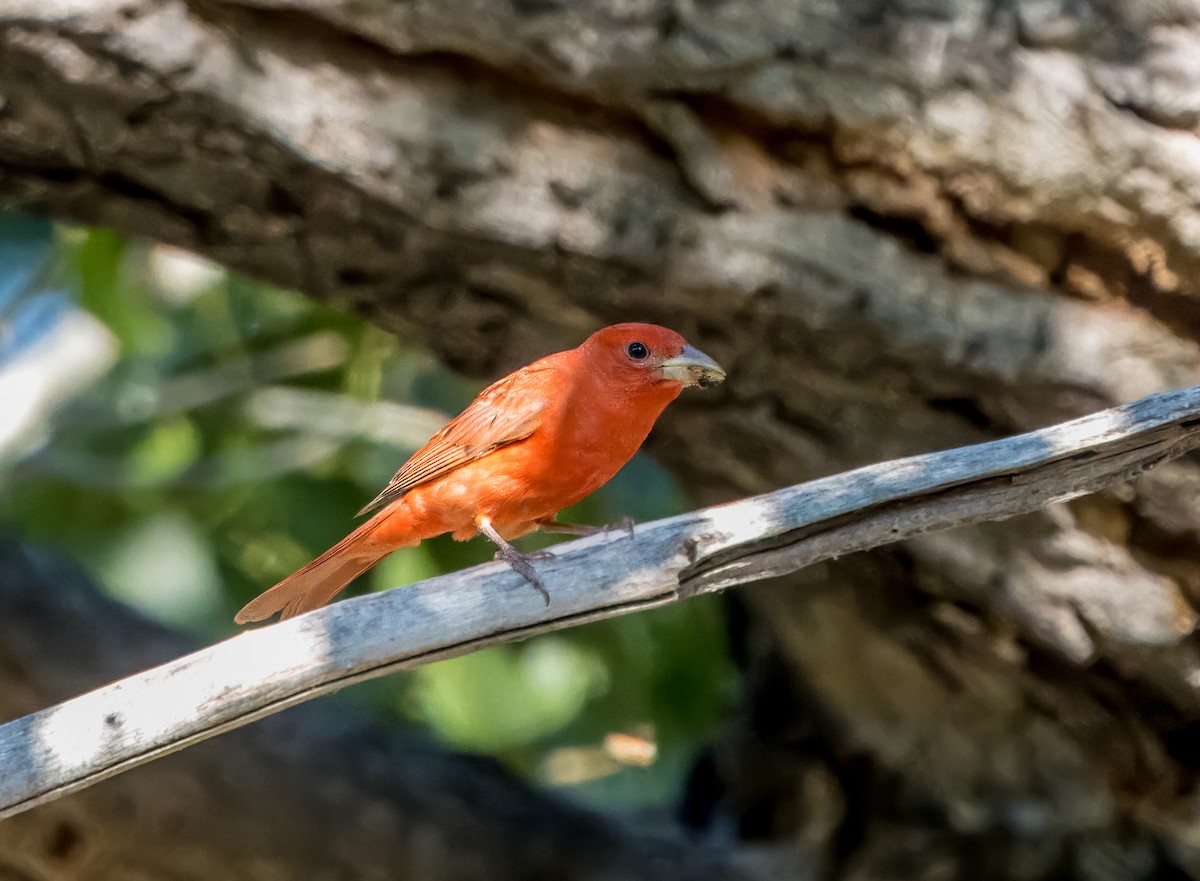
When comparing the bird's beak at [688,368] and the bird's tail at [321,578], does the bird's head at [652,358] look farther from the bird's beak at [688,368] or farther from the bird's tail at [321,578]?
the bird's tail at [321,578]

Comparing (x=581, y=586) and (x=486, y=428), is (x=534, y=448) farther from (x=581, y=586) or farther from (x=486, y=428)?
(x=581, y=586)

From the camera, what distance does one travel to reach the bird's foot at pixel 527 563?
9.53 ft

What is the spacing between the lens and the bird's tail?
3205mm

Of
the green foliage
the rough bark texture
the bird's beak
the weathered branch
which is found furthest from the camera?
the green foliage

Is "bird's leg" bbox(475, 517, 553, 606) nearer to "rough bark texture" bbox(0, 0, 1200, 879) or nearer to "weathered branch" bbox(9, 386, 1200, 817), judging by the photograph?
"weathered branch" bbox(9, 386, 1200, 817)

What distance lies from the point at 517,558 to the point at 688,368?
720 millimetres

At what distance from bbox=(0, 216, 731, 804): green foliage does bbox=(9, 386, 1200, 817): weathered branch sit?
9.32 feet

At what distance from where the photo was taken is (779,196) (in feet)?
14.8

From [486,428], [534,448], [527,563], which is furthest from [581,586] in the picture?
[486,428]

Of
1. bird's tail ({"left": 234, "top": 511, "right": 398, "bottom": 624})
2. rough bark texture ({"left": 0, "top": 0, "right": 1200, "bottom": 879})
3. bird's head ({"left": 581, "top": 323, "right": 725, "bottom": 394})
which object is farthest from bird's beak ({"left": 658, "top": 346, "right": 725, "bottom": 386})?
rough bark texture ({"left": 0, "top": 0, "right": 1200, "bottom": 879})

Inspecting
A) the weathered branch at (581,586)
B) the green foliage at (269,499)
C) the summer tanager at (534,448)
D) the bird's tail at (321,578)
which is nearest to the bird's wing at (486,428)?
the summer tanager at (534,448)

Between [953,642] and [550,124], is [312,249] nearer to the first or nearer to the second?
[550,124]

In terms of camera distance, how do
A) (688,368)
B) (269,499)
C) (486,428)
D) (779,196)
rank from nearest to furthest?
(688,368) < (486,428) < (779,196) < (269,499)

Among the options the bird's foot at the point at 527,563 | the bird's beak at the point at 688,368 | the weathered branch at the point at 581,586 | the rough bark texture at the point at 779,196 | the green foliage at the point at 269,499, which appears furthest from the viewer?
the green foliage at the point at 269,499
